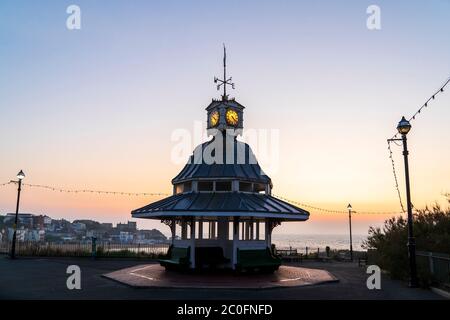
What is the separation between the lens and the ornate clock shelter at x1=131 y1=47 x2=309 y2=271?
19.2 m

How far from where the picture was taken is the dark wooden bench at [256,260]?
1919cm

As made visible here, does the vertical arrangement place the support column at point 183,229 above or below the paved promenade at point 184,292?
above

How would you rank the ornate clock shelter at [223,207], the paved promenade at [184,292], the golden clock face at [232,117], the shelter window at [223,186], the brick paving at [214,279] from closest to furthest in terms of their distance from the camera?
the paved promenade at [184,292] → the brick paving at [214,279] → the ornate clock shelter at [223,207] → the shelter window at [223,186] → the golden clock face at [232,117]

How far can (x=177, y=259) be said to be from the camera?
66.6ft

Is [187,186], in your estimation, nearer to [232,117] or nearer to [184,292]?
[232,117]

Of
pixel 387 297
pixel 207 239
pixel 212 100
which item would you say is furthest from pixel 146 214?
pixel 387 297

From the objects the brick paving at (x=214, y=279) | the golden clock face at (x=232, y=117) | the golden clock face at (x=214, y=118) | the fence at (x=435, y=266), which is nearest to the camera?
the fence at (x=435, y=266)

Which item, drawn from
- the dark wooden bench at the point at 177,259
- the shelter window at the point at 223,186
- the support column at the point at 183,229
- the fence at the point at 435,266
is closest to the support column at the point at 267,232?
the shelter window at the point at 223,186

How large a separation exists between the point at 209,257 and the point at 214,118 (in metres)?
7.97

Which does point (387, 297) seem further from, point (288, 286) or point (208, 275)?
point (208, 275)

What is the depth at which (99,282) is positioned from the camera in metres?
16.5

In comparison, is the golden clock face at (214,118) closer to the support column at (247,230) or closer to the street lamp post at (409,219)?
the support column at (247,230)

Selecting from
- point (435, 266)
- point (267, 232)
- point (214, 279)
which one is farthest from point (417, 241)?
point (214, 279)
